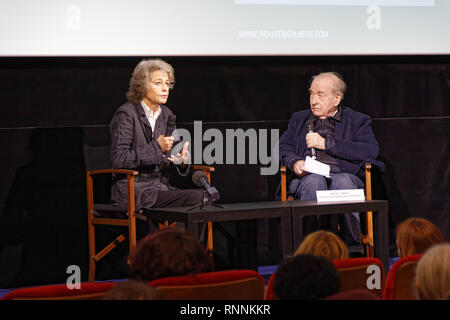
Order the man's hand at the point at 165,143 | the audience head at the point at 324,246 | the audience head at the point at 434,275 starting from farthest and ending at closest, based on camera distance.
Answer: the man's hand at the point at 165,143
the audience head at the point at 324,246
the audience head at the point at 434,275

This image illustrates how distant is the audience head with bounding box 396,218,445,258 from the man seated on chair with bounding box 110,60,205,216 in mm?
1961

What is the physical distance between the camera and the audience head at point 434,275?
1607 millimetres

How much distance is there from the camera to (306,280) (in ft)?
5.41

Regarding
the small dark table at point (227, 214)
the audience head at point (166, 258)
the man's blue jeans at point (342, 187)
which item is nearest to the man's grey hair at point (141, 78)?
the small dark table at point (227, 214)

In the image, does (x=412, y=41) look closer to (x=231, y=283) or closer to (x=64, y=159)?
(x=64, y=159)

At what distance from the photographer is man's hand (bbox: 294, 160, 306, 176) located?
456cm

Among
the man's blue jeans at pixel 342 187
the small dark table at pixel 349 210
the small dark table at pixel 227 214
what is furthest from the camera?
the man's blue jeans at pixel 342 187

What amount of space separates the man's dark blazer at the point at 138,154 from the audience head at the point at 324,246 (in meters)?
2.08

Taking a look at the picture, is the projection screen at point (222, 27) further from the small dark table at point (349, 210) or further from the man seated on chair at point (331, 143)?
the small dark table at point (349, 210)

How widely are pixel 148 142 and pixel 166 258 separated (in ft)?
8.35
